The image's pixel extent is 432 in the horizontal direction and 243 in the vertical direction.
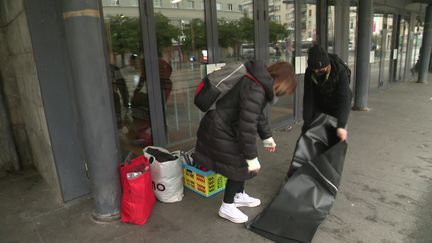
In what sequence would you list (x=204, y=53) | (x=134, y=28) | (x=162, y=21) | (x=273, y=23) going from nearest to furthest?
(x=134, y=28), (x=162, y=21), (x=204, y=53), (x=273, y=23)

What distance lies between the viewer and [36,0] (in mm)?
2596

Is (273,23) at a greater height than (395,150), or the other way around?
(273,23)

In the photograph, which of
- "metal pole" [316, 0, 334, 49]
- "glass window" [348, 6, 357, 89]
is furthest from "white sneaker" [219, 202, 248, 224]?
"glass window" [348, 6, 357, 89]

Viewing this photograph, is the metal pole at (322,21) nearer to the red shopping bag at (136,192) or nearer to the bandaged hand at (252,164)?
the bandaged hand at (252,164)

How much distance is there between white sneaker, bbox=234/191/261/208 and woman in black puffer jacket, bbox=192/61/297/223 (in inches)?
8.8

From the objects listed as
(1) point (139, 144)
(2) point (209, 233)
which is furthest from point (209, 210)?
(1) point (139, 144)

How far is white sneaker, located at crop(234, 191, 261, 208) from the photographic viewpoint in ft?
9.48

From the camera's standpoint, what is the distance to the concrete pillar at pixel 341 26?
246 inches

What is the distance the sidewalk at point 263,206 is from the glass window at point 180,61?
1209mm

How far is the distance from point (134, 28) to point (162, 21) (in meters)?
0.39

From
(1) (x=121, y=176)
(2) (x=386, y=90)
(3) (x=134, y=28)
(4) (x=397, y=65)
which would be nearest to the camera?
(1) (x=121, y=176)

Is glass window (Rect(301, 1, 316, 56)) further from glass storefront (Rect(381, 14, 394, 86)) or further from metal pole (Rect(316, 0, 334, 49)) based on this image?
glass storefront (Rect(381, 14, 394, 86))

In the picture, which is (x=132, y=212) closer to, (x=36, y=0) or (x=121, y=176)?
(x=121, y=176)

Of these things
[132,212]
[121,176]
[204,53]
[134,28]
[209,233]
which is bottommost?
[209,233]
